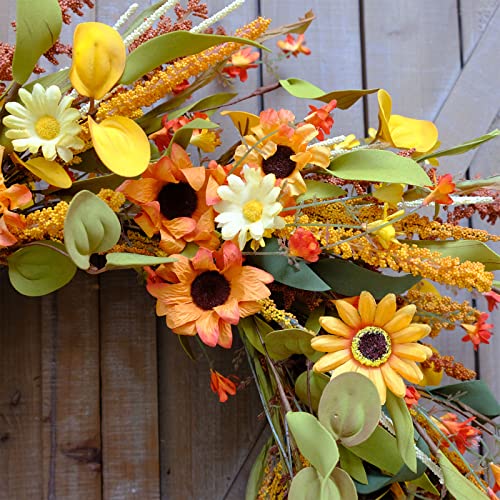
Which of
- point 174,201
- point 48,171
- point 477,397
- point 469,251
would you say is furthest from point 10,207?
point 477,397

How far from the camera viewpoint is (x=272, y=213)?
0.68 metres

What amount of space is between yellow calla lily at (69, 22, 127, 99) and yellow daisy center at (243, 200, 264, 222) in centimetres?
19

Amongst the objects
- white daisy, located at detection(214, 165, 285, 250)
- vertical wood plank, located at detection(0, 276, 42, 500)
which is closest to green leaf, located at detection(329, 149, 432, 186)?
white daisy, located at detection(214, 165, 285, 250)

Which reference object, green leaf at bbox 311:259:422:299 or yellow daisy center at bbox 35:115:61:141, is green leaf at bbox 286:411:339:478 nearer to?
green leaf at bbox 311:259:422:299

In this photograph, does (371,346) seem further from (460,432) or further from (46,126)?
(46,126)

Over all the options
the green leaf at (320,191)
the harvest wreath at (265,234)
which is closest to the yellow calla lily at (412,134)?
the harvest wreath at (265,234)

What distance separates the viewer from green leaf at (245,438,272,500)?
0.85 m

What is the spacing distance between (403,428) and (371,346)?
3.7 inches

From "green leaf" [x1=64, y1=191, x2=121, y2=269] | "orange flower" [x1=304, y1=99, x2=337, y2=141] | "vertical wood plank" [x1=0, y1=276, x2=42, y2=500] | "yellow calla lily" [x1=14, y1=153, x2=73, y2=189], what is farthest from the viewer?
"vertical wood plank" [x1=0, y1=276, x2=42, y2=500]

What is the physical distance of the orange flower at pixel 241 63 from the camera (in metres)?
0.90

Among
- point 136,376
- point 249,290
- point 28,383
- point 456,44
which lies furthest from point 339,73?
point 28,383

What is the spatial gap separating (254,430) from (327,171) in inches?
16.8

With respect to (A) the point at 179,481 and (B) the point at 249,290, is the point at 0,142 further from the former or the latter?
(A) the point at 179,481

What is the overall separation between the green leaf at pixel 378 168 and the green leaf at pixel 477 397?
0.34 m
